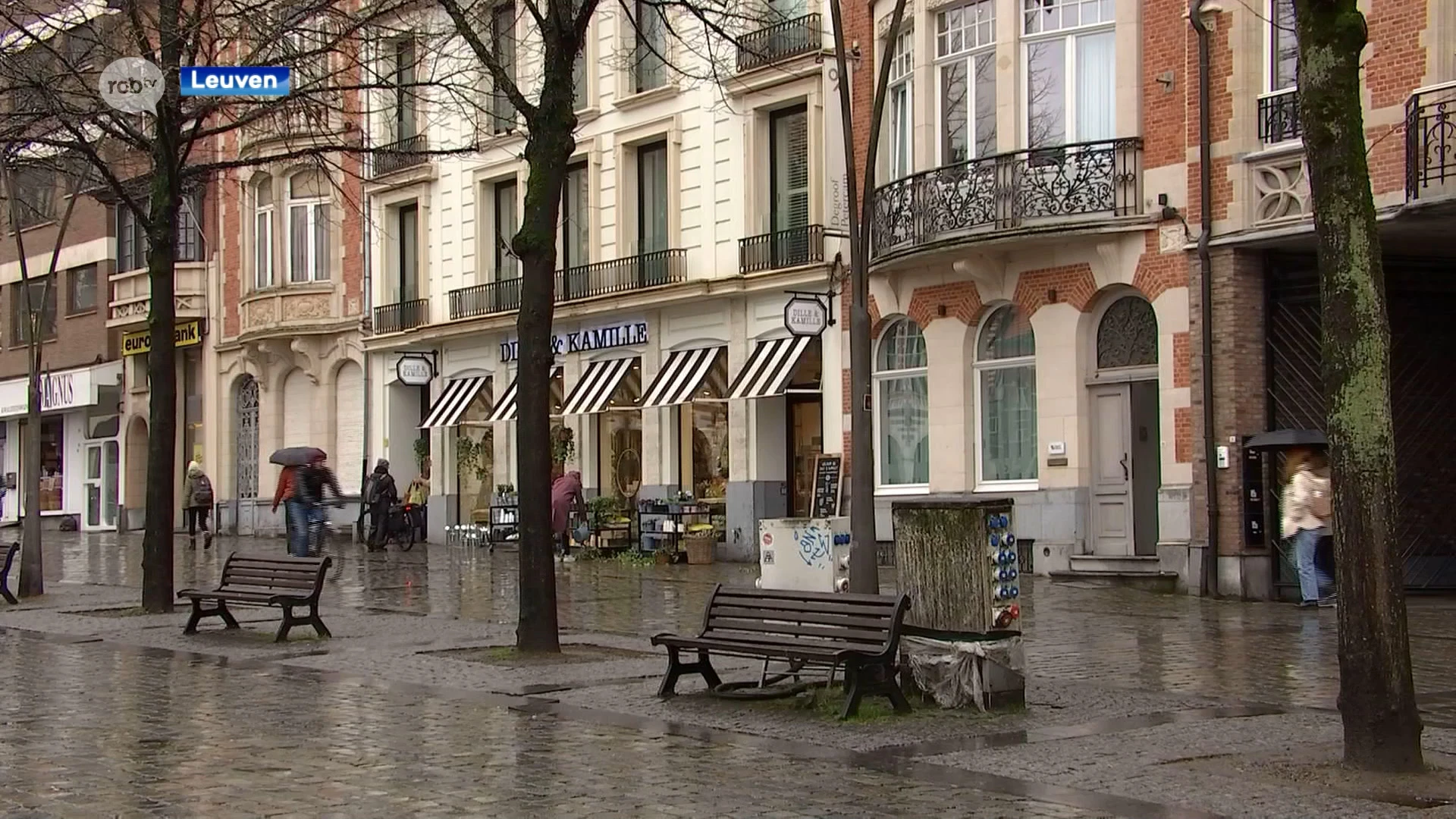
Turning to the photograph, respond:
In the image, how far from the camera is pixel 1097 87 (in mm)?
24141

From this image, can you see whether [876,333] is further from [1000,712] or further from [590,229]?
[1000,712]

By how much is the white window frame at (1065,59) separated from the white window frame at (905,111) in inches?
87.1

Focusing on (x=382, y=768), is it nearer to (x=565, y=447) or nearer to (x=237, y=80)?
(x=237, y=80)

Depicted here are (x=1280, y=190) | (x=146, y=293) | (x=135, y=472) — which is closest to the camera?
(x=1280, y=190)

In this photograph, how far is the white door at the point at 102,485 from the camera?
48.5 meters

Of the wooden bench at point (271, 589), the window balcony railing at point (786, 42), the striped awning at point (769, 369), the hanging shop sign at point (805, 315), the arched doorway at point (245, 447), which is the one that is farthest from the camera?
the arched doorway at point (245, 447)

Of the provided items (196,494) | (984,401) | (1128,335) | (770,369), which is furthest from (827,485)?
(196,494)

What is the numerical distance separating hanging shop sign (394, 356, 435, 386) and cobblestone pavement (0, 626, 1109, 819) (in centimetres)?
2488

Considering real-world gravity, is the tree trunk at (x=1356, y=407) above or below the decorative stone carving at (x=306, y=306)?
below

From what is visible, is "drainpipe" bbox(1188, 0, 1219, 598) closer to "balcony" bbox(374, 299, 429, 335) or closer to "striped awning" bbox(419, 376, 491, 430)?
"striped awning" bbox(419, 376, 491, 430)

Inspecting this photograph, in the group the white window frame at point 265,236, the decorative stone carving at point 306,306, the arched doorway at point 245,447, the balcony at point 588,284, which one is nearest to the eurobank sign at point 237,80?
the balcony at point 588,284

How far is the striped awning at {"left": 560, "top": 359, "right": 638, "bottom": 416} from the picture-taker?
33500 mm

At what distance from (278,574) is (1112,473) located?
1195cm

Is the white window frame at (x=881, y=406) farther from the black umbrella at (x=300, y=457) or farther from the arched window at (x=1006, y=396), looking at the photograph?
the black umbrella at (x=300, y=457)
